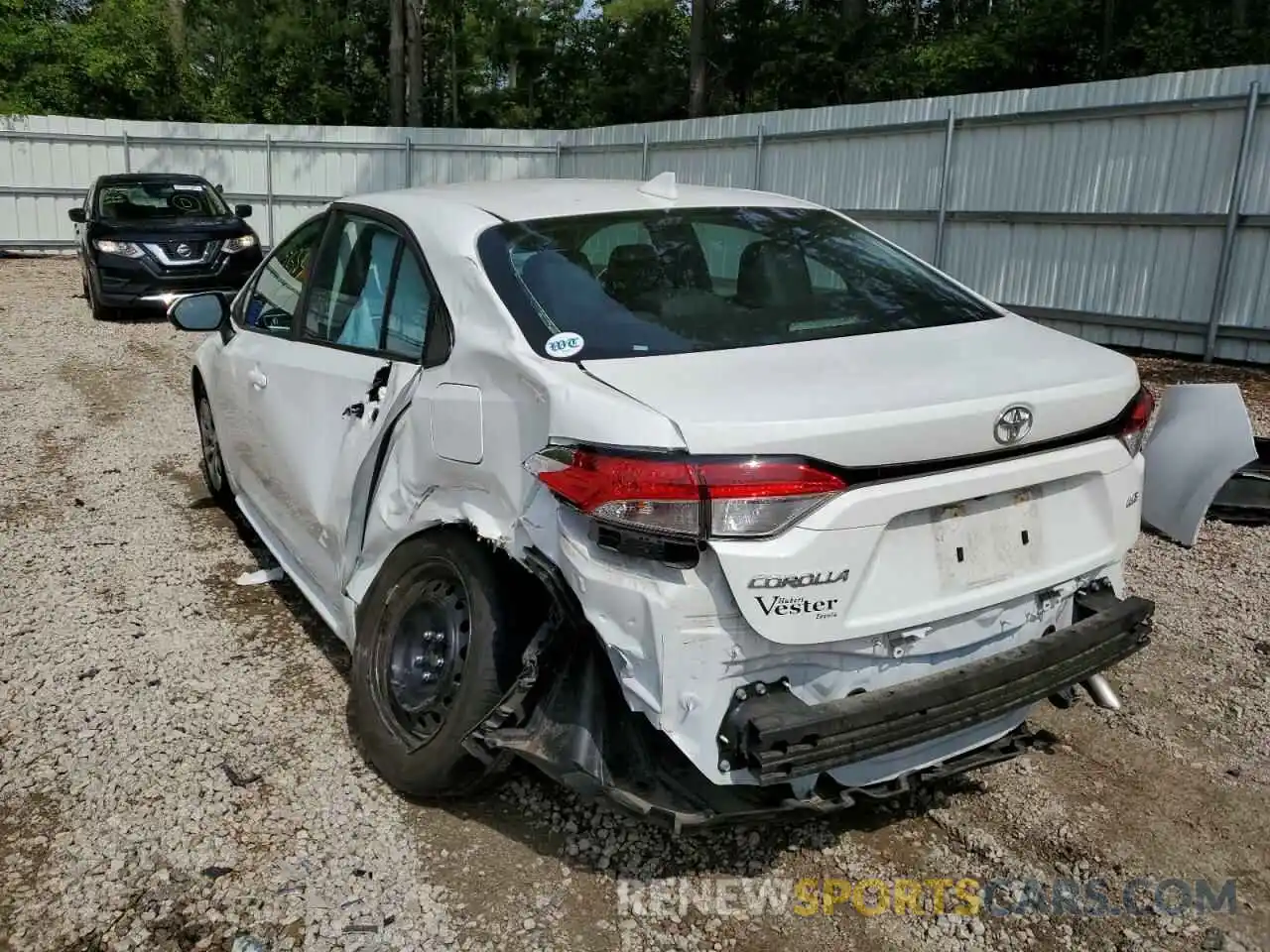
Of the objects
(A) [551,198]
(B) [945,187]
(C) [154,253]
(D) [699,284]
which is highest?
(B) [945,187]

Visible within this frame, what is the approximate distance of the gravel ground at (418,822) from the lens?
8.51 ft

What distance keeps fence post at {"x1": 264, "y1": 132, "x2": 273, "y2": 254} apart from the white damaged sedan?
17.8m

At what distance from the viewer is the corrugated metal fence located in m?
9.34

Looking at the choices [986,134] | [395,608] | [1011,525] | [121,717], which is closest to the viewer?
[1011,525]

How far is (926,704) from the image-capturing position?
8.00ft

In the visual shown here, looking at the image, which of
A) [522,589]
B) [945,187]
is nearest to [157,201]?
[945,187]

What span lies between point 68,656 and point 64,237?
1913 cm

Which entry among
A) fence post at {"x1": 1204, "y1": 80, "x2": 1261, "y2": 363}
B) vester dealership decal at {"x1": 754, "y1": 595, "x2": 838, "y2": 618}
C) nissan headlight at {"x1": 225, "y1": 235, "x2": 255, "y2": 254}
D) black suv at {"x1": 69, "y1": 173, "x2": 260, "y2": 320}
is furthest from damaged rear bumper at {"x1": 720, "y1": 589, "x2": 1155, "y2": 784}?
nissan headlight at {"x1": 225, "y1": 235, "x2": 255, "y2": 254}

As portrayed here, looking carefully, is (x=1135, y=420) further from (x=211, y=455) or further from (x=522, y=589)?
(x=211, y=455)

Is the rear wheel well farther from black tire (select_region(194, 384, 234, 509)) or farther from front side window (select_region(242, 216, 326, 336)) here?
black tire (select_region(194, 384, 234, 509))

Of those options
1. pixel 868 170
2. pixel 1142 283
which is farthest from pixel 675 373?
pixel 868 170

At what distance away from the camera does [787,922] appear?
8.60ft

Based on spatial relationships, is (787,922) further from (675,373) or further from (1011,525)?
(675,373)

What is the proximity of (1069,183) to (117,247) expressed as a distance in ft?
33.0
